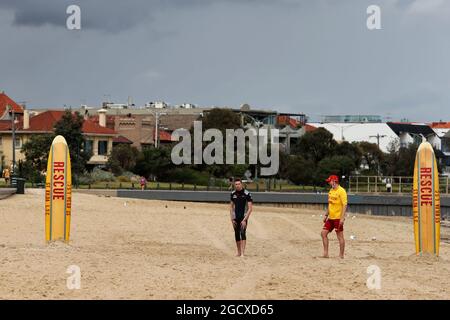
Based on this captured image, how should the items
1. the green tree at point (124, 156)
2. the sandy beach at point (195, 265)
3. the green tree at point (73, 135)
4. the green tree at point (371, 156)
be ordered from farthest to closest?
the green tree at point (371, 156) < the green tree at point (124, 156) < the green tree at point (73, 135) < the sandy beach at point (195, 265)

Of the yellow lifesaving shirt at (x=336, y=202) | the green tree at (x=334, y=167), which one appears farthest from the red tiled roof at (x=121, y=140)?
the yellow lifesaving shirt at (x=336, y=202)

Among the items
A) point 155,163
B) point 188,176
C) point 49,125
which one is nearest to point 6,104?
point 49,125

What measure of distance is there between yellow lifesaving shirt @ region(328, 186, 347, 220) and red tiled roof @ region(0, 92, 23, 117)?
7459 cm

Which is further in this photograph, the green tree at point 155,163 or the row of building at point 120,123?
the row of building at point 120,123

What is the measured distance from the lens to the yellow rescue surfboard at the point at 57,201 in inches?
821

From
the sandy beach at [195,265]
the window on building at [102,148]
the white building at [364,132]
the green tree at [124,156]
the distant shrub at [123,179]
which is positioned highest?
the white building at [364,132]

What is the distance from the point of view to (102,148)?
84688mm

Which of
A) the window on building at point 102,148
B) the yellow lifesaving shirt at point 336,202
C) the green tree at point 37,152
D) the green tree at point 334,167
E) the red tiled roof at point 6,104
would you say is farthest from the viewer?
the red tiled roof at point 6,104

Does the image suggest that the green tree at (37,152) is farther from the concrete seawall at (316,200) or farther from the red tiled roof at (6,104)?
the red tiled roof at (6,104)

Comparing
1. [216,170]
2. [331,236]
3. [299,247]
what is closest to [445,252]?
[299,247]

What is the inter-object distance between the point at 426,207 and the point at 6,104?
77.6 m

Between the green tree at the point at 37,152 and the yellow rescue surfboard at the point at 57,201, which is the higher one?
the green tree at the point at 37,152

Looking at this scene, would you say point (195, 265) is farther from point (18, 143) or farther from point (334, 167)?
point (334, 167)
